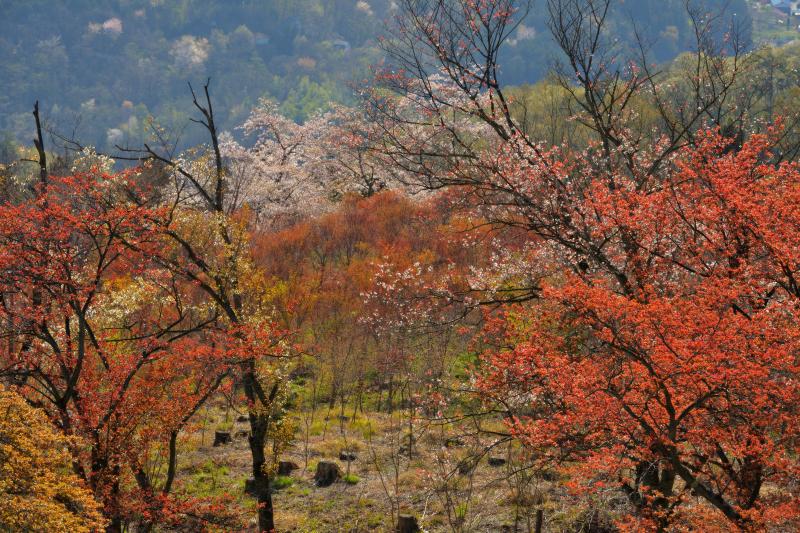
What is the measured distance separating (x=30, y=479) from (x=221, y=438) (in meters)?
13.8

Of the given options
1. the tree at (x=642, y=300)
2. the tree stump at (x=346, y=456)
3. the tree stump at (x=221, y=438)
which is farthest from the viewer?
the tree stump at (x=221, y=438)

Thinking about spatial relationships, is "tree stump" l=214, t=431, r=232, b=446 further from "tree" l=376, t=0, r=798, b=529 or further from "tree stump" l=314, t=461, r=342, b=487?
"tree" l=376, t=0, r=798, b=529

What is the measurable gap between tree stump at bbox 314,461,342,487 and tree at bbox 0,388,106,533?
9200mm

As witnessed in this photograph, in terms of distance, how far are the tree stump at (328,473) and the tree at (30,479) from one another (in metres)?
9.20

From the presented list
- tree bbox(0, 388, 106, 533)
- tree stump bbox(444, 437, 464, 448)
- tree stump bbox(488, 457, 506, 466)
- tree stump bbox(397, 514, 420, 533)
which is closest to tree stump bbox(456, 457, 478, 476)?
tree stump bbox(397, 514, 420, 533)

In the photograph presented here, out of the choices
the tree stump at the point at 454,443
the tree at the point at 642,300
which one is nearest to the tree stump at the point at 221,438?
the tree stump at the point at 454,443

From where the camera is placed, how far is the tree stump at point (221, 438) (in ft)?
77.5

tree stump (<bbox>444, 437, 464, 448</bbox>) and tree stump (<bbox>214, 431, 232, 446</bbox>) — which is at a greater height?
tree stump (<bbox>214, 431, 232, 446</bbox>)

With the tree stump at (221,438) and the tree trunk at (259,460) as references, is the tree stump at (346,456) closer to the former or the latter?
the tree stump at (221,438)

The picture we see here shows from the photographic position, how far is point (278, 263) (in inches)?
1339

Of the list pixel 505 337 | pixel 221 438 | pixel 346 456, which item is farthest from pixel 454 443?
pixel 221 438

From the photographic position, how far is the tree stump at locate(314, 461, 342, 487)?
1972 cm

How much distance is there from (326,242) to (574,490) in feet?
95.2

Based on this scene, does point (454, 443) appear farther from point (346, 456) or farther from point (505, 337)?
point (505, 337)
